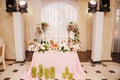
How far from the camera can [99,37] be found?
4.87 metres

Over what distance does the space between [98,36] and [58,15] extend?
240cm

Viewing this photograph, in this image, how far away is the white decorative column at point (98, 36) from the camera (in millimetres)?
4745

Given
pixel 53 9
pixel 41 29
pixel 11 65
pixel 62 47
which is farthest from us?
pixel 53 9

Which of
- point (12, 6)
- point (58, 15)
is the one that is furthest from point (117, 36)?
point (12, 6)

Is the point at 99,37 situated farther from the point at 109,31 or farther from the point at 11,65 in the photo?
the point at 11,65

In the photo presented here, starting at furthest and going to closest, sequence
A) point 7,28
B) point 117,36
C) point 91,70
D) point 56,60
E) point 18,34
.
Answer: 1. point 117,36
2. point 7,28
3. point 18,34
4. point 91,70
5. point 56,60

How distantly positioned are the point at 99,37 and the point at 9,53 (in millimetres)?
3168

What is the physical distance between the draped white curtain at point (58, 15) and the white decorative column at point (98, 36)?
1.90 m

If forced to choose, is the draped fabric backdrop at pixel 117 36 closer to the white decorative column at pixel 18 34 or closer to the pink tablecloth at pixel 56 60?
the pink tablecloth at pixel 56 60

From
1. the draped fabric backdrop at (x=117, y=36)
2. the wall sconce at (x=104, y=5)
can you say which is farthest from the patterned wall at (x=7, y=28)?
the draped fabric backdrop at (x=117, y=36)

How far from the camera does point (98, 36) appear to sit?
4.86 m

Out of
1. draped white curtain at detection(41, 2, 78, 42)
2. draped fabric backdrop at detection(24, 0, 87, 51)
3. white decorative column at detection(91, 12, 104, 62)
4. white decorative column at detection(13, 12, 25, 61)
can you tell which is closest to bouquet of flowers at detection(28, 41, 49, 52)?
white decorative column at detection(13, 12, 25, 61)

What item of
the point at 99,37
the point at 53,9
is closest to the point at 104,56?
the point at 99,37

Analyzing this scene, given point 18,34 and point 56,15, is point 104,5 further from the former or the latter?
point 18,34
